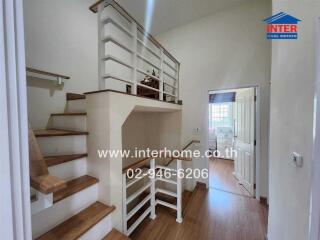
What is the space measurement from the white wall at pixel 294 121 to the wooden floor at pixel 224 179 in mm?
1556

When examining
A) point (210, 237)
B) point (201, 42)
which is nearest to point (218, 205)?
point (210, 237)

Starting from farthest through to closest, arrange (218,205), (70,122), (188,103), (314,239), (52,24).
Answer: (188,103), (218,205), (52,24), (70,122), (314,239)

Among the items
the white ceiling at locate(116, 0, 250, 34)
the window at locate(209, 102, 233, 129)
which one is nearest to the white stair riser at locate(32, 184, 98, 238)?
the white ceiling at locate(116, 0, 250, 34)

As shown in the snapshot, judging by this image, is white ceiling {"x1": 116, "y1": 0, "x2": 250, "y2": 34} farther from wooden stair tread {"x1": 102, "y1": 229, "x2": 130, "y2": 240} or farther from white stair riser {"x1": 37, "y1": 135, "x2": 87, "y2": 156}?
wooden stair tread {"x1": 102, "y1": 229, "x2": 130, "y2": 240}

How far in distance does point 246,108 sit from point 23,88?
335cm

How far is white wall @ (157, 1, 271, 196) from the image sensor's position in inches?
101

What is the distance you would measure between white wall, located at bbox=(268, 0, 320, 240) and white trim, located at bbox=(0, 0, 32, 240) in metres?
1.32

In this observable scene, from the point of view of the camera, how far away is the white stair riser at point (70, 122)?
60.9 inches

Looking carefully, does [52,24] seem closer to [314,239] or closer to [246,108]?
[314,239]

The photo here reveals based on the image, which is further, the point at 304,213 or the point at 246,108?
the point at 246,108

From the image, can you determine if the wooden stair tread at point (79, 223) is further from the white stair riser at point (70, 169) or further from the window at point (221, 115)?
the window at point (221, 115)

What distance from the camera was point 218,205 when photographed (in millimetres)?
2535

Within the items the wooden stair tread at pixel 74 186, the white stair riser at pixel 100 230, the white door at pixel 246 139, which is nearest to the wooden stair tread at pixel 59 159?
the wooden stair tread at pixel 74 186

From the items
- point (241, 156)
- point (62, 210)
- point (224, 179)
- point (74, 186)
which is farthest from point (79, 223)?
point (224, 179)
